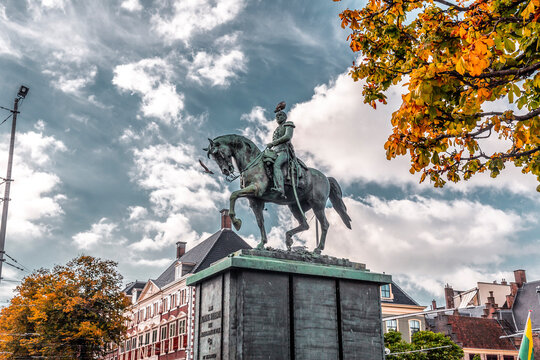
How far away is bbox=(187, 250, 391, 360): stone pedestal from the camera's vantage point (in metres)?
7.28

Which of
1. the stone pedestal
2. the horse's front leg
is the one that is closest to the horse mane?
the horse's front leg

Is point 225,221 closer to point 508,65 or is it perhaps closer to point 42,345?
point 42,345

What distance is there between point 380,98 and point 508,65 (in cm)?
206

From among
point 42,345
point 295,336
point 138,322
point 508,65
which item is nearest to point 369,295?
point 295,336

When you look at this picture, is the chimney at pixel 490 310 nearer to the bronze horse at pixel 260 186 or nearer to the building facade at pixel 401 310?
the building facade at pixel 401 310

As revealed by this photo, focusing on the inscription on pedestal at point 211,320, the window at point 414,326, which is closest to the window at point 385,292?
the window at point 414,326

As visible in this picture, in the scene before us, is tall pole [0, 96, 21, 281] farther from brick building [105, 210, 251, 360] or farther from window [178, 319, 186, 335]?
window [178, 319, 186, 335]

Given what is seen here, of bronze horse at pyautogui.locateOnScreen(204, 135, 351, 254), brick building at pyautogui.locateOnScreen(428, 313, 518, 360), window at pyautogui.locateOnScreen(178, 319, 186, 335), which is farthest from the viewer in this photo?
brick building at pyautogui.locateOnScreen(428, 313, 518, 360)

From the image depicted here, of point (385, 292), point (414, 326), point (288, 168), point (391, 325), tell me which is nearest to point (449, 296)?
point (414, 326)

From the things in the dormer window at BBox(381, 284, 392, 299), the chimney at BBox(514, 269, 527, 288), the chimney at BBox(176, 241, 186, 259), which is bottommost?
the dormer window at BBox(381, 284, 392, 299)

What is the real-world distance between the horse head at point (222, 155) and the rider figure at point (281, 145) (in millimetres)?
744

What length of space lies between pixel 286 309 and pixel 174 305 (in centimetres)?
4453

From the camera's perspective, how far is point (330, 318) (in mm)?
7816

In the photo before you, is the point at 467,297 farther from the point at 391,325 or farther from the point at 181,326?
the point at 181,326
